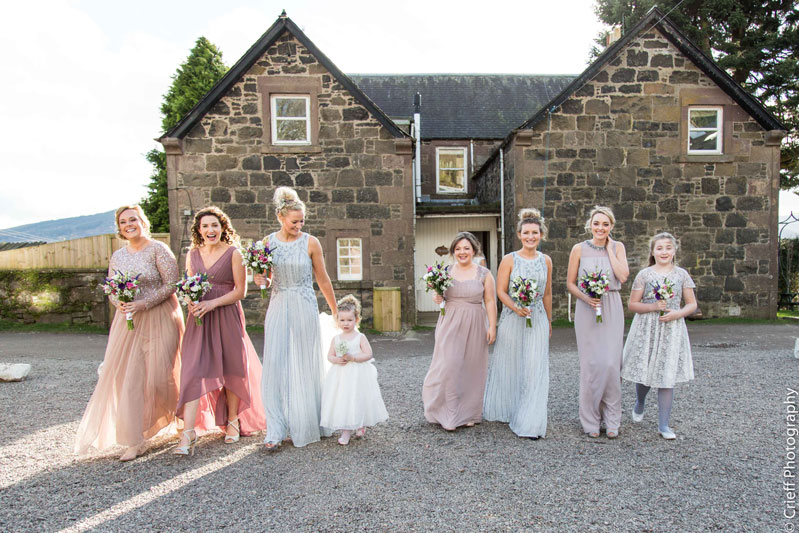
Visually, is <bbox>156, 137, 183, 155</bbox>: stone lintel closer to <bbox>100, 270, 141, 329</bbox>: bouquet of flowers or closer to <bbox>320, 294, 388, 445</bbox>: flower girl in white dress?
<bbox>100, 270, 141, 329</bbox>: bouquet of flowers

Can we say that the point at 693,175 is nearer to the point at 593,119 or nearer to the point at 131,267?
the point at 593,119

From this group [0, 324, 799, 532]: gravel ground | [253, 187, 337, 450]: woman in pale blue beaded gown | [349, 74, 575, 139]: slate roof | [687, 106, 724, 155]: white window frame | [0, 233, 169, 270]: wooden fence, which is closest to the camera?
[0, 324, 799, 532]: gravel ground

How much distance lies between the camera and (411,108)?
793 inches

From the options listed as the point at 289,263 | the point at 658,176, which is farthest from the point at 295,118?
the point at 658,176

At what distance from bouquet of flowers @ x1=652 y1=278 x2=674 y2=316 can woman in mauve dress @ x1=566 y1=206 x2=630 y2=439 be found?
0.30 meters

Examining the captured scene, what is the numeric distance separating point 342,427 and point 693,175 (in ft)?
40.0

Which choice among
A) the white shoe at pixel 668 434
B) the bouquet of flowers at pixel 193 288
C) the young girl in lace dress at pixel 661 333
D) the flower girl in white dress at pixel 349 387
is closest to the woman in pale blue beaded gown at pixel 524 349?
the young girl in lace dress at pixel 661 333

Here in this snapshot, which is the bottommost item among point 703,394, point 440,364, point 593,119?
point 703,394

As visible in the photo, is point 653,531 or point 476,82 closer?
point 653,531

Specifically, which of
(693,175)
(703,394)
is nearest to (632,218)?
(693,175)

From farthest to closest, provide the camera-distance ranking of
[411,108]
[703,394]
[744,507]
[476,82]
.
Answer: [476,82], [411,108], [703,394], [744,507]

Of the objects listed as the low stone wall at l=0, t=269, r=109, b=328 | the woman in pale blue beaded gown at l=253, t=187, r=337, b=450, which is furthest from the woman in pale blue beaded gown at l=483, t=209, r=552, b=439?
the low stone wall at l=0, t=269, r=109, b=328

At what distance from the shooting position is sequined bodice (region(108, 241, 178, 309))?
4.73 meters

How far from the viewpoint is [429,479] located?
404cm
